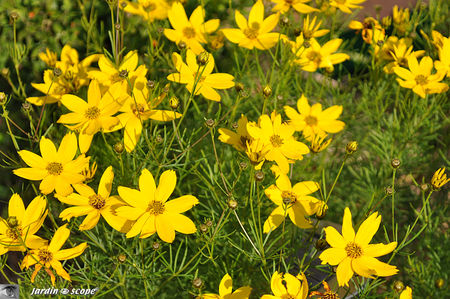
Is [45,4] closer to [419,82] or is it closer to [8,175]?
[8,175]

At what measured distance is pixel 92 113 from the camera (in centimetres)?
119

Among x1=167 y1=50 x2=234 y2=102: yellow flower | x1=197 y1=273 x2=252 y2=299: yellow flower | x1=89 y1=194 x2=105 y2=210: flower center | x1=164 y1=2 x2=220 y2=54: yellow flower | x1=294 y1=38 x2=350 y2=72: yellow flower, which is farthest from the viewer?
x1=294 y1=38 x2=350 y2=72: yellow flower

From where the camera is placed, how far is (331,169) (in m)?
1.91

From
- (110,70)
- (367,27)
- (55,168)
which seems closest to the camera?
(55,168)

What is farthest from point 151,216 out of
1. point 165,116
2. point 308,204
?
point 308,204

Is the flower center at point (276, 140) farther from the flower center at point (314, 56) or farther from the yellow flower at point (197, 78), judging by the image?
the flower center at point (314, 56)

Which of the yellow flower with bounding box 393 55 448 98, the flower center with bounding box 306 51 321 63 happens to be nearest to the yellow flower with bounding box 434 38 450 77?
the yellow flower with bounding box 393 55 448 98

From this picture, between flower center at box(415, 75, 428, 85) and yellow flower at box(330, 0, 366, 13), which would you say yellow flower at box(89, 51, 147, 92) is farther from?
flower center at box(415, 75, 428, 85)

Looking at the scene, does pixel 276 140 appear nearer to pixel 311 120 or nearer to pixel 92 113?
pixel 311 120

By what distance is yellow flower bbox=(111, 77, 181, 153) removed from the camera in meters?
1.16

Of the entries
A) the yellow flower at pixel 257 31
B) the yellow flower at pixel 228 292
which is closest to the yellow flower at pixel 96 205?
the yellow flower at pixel 228 292

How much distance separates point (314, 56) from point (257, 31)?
0.79 ft

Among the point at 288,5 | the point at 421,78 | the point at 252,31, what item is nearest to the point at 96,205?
the point at 252,31

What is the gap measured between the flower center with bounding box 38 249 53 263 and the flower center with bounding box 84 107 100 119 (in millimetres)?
360
